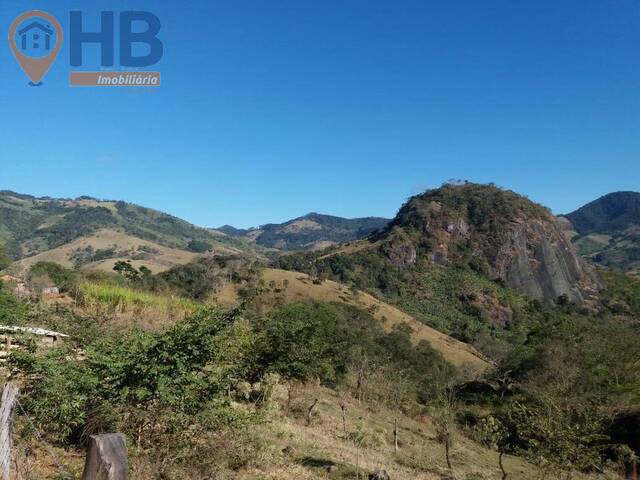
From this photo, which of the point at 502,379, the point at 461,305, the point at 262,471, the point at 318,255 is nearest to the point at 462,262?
the point at 461,305

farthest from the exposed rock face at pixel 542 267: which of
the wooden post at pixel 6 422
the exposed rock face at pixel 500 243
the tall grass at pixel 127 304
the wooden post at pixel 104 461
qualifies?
the wooden post at pixel 104 461

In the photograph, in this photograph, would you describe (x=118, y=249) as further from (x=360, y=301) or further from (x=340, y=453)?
(x=340, y=453)

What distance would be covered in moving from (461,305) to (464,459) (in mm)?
94756

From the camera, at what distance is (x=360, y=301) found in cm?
8044

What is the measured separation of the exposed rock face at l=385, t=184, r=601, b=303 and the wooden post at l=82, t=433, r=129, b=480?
12161 centimetres

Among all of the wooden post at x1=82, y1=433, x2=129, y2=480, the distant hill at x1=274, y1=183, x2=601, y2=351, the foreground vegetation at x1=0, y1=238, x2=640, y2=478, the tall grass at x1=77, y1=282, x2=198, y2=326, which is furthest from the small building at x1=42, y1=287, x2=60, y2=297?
the distant hill at x1=274, y1=183, x2=601, y2=351

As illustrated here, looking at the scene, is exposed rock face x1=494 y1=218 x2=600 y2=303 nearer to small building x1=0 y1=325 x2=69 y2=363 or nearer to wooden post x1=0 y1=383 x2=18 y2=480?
small building x1=0 y1=325 x2=69 y2=363

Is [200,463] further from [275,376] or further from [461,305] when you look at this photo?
[461,305]

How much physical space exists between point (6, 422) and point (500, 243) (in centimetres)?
13581

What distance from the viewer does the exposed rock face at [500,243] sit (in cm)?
12669

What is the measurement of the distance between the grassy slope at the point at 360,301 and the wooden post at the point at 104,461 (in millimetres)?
64563

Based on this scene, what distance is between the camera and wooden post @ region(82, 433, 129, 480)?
10.5ft

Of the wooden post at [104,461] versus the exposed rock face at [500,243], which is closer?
the wooden post at [104,461]

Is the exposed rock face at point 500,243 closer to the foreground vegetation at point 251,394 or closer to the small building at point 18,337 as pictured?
the foreground vegetation at point 251,394
